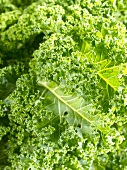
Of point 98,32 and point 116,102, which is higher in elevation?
point 98,32

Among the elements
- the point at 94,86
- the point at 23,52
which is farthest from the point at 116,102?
the point at 23,52

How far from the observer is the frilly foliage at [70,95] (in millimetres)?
2922

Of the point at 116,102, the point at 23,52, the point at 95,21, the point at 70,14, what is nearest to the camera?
the point at 116,102

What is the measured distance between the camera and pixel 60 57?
2967 mm

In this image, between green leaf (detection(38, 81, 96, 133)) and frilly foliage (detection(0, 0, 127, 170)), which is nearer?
frilly foliage (detection(0, 0, 127, 170))

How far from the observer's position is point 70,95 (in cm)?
311

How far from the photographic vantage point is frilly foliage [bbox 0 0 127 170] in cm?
292

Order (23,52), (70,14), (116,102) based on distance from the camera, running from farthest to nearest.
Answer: (23,52) < (70,14) < (116,102)

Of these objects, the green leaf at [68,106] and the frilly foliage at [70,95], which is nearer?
the frilly foliage at [70,95]

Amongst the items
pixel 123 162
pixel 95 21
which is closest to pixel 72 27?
pixel 95 21

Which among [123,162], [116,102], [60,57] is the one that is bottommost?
[123,162]

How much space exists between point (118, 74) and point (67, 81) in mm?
329

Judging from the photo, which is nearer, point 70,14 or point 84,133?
point 84,133

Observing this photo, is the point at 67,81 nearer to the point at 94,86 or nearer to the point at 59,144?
the point at 94,86
